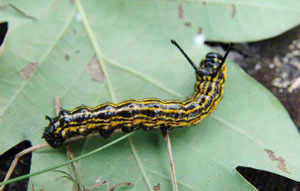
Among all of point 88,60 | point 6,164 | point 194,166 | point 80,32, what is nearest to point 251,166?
point 194,166

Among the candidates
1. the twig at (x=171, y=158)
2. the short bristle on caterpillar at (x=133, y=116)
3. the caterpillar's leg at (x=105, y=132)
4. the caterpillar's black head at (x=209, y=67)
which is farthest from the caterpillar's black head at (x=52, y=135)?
the caterpillar's black head at (x=209, y=67)

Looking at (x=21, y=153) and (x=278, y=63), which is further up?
(x=278, y=63)

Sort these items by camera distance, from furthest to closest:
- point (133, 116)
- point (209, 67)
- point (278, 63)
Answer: point (278, 63)
point (209, 67)
point (133, 116)

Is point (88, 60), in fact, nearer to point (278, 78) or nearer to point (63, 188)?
point (63, 188)

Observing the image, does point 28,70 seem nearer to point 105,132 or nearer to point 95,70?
point 95,70

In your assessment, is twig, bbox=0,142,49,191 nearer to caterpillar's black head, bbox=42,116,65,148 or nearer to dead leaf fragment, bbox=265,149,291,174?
caterpillar's black head, bbox=42,116,65,148

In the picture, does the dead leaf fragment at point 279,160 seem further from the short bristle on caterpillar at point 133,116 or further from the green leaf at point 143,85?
the short bristle on caterpillar at point 133,116

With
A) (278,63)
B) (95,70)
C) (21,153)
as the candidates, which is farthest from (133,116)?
(278,63)

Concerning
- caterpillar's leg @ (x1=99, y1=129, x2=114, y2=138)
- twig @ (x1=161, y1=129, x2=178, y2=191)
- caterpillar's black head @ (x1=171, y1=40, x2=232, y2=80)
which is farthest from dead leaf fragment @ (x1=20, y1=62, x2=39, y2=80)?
caterpillar's black head @ (x1=171, y1=40, x2=232, y2=80)
